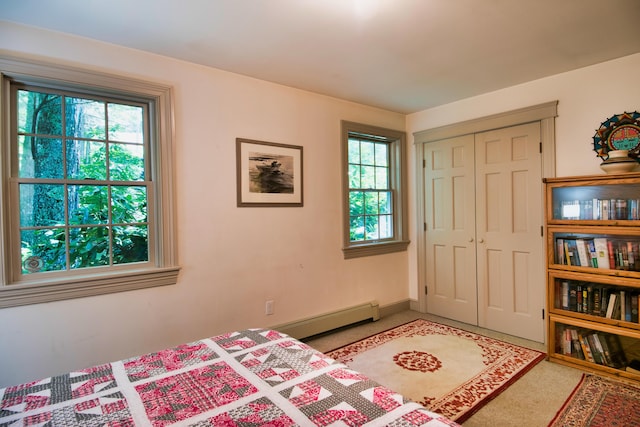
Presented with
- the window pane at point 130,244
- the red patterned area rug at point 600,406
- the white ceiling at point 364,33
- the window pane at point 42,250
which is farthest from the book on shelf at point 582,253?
the window pane at point 42,250

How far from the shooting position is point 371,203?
13.3 ft

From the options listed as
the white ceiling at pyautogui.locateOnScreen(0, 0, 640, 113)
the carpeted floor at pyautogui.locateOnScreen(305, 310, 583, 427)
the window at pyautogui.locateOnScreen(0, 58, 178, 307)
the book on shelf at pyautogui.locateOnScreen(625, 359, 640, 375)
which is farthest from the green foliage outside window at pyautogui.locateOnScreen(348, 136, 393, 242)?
the book on shelf at pyautogui.locateOnScreen(625, 359, 640, 375)

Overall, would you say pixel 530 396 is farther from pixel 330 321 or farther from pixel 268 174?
pixel 268 174

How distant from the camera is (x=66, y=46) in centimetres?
217

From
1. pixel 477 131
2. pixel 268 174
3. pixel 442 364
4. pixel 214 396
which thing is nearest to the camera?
pixel 214 396

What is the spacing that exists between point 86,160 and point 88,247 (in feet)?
1.99

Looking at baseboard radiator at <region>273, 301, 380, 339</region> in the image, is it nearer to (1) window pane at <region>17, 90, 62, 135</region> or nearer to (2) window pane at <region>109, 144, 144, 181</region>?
(2) window pane at <region>109, 144, 144, 181</region>

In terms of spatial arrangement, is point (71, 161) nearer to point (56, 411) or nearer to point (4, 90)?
point (4, 90)

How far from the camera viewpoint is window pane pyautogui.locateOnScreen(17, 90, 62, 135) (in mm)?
2154

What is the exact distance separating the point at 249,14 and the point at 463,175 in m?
2.77

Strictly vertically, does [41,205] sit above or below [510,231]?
above

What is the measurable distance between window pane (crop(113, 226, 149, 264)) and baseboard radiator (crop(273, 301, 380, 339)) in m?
1.32

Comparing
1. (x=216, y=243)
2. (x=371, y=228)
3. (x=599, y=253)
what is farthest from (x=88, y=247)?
(x=599, y=253)

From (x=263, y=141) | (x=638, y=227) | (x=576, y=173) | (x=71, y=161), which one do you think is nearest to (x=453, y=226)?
(x=576, y=173)
